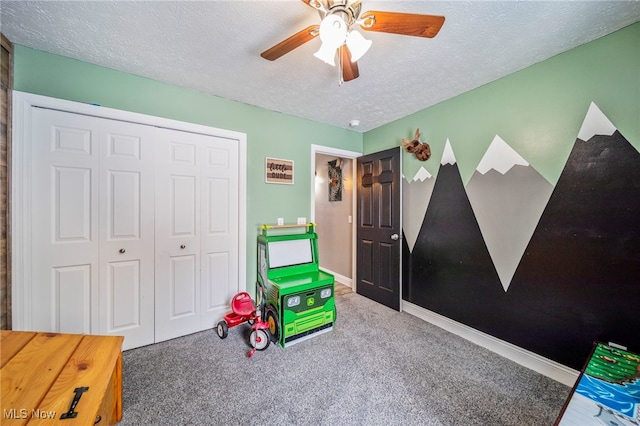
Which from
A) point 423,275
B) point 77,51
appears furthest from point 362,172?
point 77,51

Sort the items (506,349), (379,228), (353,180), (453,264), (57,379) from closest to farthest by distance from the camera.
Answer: (57,379), (506,349), (453,264), (379,228), (353,180)

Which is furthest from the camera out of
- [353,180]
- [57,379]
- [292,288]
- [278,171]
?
[353,180]

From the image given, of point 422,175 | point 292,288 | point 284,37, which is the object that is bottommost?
point 292,288

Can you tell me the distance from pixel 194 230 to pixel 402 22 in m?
2.41

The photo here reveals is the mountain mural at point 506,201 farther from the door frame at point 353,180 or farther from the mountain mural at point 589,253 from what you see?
the door frame at point 353,180

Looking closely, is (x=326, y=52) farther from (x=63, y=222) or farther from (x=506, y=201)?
(x=63, y=222)

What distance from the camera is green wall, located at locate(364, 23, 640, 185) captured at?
155cm

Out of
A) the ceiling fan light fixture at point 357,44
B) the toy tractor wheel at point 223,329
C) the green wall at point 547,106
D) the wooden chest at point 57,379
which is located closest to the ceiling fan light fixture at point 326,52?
the ceiling fan light fixture at point 357,44

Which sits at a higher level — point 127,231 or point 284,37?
point 284,37

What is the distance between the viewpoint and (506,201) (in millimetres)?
2105

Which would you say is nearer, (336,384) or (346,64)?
(346,64)

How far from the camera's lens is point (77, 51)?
1.81 meters

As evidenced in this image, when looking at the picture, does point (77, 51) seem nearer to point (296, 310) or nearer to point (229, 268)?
point (229, 268)

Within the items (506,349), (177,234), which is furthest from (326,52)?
(506,349)
